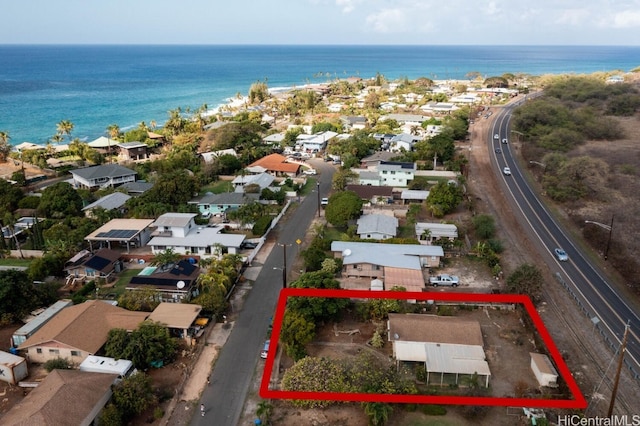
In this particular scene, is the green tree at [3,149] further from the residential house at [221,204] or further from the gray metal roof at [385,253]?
the gray metal roof at [385,253]

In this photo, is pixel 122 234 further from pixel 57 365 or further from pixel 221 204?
pixel 57 365

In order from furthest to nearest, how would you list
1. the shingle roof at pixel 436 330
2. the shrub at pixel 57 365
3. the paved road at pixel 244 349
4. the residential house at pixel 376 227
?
the residential house at pixel 376 227 → the shingle roof at pixel 436 330 → the shrub at pixel 57 365 → the paved road at pixel 244 349

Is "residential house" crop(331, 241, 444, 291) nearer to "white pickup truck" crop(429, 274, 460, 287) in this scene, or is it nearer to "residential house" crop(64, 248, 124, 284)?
"white pickup truck" crop(429, 274, 460, 287)

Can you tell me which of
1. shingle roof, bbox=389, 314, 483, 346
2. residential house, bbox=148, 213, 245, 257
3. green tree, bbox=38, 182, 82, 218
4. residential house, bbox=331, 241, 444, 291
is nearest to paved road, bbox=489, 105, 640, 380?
shingle roof, bbox=389, 314, 483, 346

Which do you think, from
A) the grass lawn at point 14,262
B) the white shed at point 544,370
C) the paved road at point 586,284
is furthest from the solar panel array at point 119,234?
the paved road at point 586,284

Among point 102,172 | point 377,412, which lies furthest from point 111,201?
point 377,412
